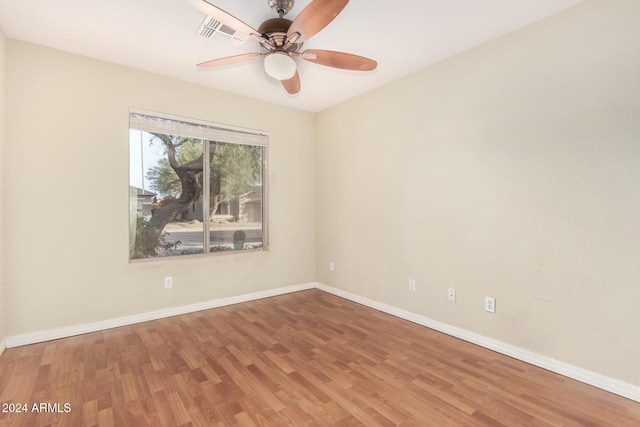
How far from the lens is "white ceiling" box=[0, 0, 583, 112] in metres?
2.10

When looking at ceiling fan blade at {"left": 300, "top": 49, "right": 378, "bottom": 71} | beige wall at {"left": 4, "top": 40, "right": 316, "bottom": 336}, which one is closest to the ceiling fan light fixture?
ceiling fan blade at {"left": 300, "top": 49, "right": 378, "bottom": 71}

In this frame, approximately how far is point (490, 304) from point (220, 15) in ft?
9.43

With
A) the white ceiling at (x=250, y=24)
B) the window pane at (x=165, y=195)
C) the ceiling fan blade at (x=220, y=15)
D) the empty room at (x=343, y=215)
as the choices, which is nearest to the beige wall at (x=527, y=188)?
the empty room at (x=343, y=215)

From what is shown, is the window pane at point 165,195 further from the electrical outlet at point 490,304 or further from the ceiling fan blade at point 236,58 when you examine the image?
the electrical outlet at point 490,304

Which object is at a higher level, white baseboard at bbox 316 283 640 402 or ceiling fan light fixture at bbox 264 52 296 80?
ceiling fan light fixture at bbox 264 52 296 80

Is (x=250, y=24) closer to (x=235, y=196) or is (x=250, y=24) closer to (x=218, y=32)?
(x=218, y=32)

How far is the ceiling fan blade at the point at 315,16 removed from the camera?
1.54 meters

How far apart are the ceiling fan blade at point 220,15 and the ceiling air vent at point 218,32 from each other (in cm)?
24

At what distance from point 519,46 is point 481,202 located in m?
1.24

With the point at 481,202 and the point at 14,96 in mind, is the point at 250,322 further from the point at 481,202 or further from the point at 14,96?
the point at 14,96

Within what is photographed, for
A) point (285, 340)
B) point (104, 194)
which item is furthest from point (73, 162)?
point (285, 340)

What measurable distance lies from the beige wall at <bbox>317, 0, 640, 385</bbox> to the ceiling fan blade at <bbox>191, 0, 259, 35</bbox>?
193 cm

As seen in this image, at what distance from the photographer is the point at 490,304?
2.54 m

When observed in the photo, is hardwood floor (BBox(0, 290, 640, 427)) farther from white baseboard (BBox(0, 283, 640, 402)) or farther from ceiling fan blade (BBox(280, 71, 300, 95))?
ceiling fan blade (BBox(280, 71, 300, 95))
